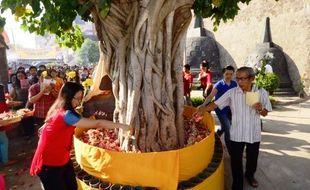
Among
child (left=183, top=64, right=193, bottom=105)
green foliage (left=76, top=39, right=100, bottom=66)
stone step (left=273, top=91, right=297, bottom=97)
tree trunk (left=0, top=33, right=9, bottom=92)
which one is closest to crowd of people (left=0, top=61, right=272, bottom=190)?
child (left=183, top=64, right=193, bottom=105)

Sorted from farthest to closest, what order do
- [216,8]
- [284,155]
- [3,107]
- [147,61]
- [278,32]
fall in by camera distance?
1. [278,32]
2. [3,107]
3. [284,155]
4. [216,8]
5. [147,61]

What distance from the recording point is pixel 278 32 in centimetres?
1514

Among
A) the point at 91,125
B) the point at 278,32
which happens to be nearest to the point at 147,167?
the point at 91,125

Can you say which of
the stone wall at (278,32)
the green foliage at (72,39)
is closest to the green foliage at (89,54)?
the stone wall at (278,32)

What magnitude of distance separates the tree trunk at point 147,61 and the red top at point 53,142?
3.51ft

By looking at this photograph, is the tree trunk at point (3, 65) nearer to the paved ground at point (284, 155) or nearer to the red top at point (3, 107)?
the red top at point (3, 107)

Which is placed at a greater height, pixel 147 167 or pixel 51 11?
pixel 51 11

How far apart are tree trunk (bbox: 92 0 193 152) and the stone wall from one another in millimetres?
10413

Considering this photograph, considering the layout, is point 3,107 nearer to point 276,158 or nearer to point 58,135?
point 58,135

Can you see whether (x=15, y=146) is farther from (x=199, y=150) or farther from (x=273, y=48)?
(x=273, y=48)

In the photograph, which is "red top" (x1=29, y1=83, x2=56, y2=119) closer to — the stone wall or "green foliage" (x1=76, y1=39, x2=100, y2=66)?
the stone wall

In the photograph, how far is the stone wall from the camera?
13.7 m

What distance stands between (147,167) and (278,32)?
13.0 meters

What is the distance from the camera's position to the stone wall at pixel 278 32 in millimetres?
13656
